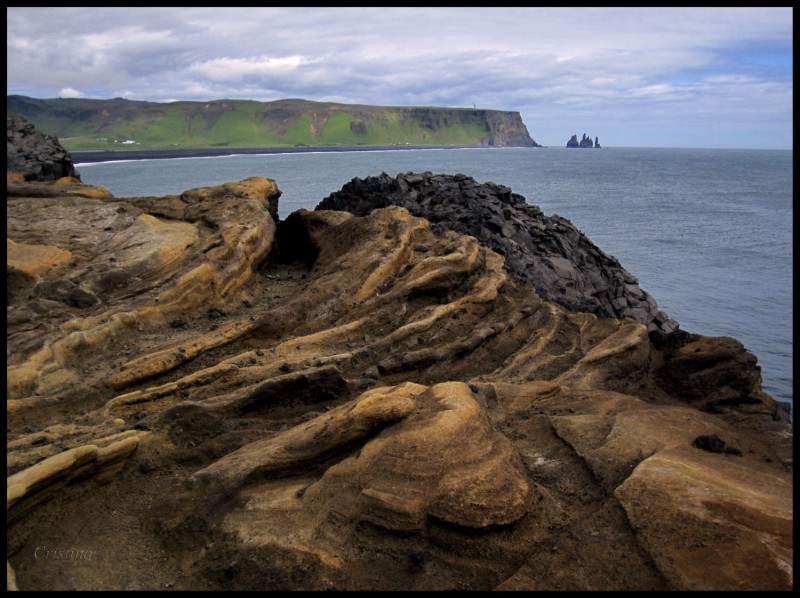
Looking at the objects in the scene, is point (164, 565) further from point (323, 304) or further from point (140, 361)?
point (323, 304)

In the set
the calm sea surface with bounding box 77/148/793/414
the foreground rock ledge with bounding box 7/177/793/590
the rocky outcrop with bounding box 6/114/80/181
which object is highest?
the rocky outcrop with bounding box 6/114/80/181

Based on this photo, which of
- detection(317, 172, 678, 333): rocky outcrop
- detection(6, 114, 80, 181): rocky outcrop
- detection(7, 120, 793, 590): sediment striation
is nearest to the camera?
detection(7, 120, 793, 590): sediment striation

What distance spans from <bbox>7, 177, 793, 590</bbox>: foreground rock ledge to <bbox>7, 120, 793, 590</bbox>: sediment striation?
0.11 ft

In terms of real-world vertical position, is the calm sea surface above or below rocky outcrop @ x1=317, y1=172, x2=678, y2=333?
below

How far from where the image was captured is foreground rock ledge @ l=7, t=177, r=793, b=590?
24.8ft

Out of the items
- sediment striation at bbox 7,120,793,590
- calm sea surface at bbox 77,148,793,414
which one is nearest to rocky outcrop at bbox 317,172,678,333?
sediment striation at bbox 7,120,793,590

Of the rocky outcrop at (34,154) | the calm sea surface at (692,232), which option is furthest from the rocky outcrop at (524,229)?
the rocky outcrop at (34,154)

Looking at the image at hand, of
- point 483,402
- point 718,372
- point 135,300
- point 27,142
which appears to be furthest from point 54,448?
point 27,142

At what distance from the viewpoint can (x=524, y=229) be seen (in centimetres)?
2092

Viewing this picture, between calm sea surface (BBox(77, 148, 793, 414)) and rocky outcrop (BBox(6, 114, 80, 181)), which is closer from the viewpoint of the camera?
rocky outcrop (BBox(6, 114, 80, 181))

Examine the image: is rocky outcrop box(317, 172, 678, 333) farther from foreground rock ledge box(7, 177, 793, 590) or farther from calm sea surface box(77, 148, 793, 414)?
calm sea surface box(77, 148, 793, 414)

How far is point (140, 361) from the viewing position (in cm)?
1109

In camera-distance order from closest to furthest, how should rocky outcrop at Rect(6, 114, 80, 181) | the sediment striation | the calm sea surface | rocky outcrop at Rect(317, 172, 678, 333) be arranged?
the sediment striation → rocky outcrop at Rect(317, 172, 678, 333) → rocky outcrop at Rect(6, 114, 80, 181) → the calm sea surface

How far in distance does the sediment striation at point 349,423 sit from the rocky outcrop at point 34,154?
43.4 feet
